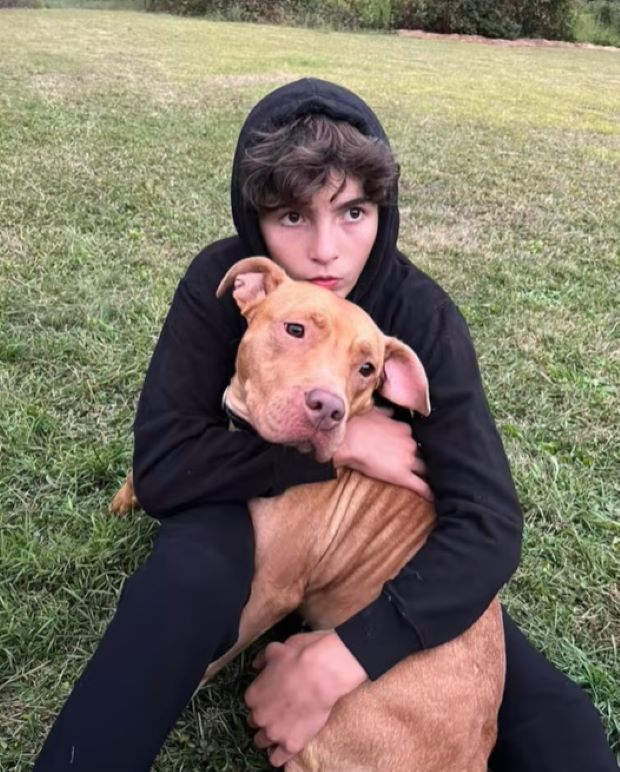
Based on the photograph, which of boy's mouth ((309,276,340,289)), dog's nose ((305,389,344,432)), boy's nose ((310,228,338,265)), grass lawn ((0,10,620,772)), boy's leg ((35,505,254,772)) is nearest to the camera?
boy's leg ((35,505,254,772))

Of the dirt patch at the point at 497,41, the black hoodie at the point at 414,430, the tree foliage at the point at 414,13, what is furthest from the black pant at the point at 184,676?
the dirt patch at the point at 497,41

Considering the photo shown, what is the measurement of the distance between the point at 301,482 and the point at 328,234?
0.82 m

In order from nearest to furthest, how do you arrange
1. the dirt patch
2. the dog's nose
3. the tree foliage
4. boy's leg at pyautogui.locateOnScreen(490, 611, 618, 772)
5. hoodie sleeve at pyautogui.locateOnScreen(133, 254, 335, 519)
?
the dog's nose < boy's leg at pyautogui.locateOnScreen(490, 611, 618, 772) < hoodie sleeve at pyautogui.locateOnScreen(133, 254, 335, 519) < the tree foliage < the dirt patch

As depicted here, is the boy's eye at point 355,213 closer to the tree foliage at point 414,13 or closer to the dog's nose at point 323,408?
the dog's nose at point 323,408

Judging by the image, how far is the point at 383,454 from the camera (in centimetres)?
275

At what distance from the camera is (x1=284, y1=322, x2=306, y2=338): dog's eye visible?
256 cm

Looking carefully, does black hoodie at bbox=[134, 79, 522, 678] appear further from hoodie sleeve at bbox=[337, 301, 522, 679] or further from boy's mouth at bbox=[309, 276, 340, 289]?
boy's mouth at bbox=[309, 276, 340, 289]

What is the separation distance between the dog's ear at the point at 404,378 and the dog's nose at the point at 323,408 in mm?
380

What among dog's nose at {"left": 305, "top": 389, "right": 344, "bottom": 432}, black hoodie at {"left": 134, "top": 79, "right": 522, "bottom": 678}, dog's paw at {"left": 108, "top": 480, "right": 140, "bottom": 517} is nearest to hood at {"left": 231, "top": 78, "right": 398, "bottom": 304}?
black hoodie at {"left": 134, "top": 79, "right": 522, "bottom": 678}

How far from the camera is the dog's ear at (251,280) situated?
2688mm

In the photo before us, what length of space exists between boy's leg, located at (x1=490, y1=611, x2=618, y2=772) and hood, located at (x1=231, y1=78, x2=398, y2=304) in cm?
141

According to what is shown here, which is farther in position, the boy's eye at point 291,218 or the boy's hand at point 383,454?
the boy's eye at point 291,218

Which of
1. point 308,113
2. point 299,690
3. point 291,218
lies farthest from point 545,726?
point 308,113

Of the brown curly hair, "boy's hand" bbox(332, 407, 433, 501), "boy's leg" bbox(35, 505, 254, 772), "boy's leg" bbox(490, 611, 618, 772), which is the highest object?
the brown curly hair
